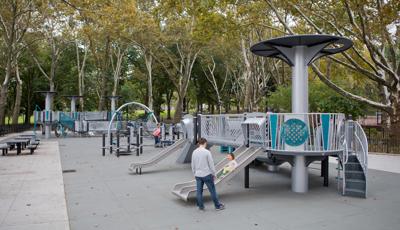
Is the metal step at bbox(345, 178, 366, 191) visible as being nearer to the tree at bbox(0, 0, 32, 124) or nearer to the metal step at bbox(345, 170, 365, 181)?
the metal step at bbox(345, 170, 365, 181)

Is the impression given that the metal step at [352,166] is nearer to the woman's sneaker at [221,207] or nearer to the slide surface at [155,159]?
the woman's sneaker at [221,207]

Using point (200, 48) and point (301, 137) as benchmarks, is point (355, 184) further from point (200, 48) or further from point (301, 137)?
point (200, 48)

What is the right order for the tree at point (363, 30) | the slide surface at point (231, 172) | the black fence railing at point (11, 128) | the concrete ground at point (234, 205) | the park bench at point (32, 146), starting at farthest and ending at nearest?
the black fence railing at point (11, 128) → the park bench at point (32, 146) → the tree at point (363, 30) → the slide surface at point (231, 172) → the concrete ground at point (234, 205)

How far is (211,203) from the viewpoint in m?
8.84

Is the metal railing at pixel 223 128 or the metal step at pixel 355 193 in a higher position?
the metal railing at pixel 223 128

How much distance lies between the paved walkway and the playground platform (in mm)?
19

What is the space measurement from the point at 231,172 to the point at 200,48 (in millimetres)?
28782

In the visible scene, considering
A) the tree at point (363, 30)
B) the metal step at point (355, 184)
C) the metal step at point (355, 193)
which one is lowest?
the metal step at point (355, 193)

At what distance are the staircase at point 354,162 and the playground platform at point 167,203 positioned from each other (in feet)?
1.07

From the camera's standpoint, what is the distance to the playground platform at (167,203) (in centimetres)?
727

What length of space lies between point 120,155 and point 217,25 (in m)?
9.11

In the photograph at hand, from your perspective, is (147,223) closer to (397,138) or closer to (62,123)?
(397,138)

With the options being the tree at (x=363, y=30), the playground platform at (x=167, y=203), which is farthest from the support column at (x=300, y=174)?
the tree at (x=363, y=30)

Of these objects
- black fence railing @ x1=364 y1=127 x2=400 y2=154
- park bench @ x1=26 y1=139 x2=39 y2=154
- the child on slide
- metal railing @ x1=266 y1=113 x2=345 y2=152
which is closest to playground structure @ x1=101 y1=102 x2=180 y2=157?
park bench @ x1=26 y1=139 x2=39 y2=154
